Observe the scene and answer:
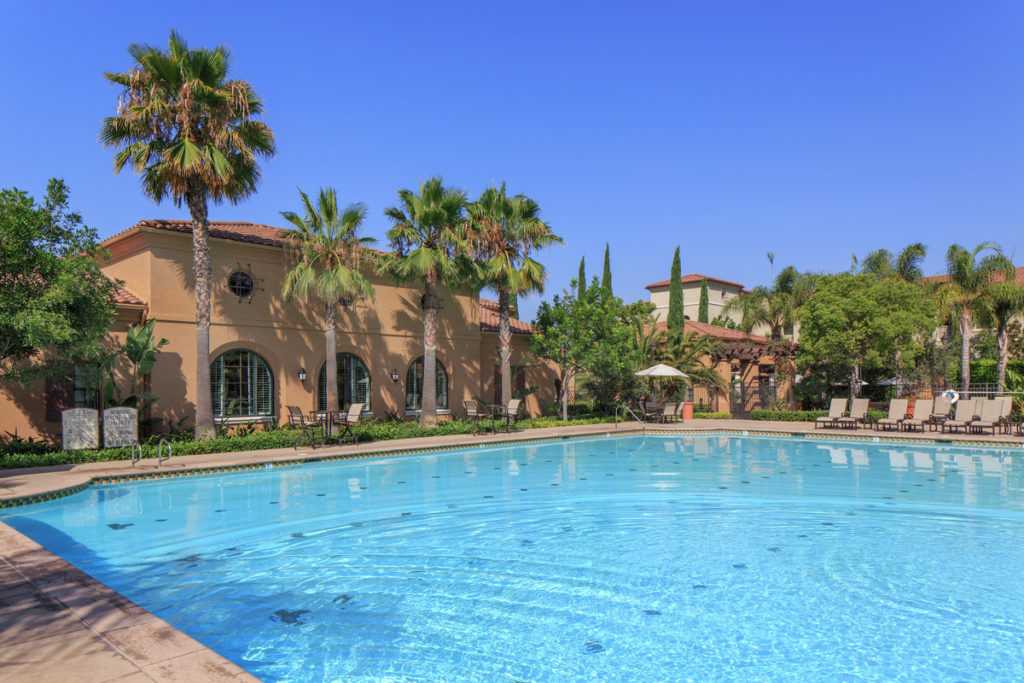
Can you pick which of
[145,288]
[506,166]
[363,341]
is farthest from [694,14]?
[145,288]

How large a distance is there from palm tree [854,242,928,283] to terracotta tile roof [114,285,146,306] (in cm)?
3217

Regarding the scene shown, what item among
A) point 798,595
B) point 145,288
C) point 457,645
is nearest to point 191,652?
point 457,645

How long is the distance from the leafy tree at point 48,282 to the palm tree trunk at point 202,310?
2.13 metres

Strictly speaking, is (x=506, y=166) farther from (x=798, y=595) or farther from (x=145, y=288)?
(x=798, y=595)

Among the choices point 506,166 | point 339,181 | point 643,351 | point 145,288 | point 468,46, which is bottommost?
point 643,351

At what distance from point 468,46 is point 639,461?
1200cm

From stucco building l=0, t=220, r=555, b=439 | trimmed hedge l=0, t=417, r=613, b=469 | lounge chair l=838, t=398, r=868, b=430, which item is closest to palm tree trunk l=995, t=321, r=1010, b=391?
lounge chair l=838, t=398, r=868, b=430

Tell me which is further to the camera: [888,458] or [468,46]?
[468,46]

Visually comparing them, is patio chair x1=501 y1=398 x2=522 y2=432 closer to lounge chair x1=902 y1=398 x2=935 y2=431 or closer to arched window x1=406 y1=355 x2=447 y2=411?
arched window x1=406 y1=355 x2=447 y2=411

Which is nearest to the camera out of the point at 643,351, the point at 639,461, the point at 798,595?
the point at 798,595

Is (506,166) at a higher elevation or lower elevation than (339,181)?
higher

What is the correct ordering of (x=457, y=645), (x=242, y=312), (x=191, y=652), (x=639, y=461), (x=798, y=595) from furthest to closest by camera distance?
(x=242, y=312) → (x=639, y=461) → (x=798, y=595) → (x=457, y=645) → (x=191, y=652)

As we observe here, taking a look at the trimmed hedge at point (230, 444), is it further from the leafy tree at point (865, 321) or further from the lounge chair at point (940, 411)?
the lounge chair at point (940, 411)

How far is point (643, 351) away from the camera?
92.1 ft
